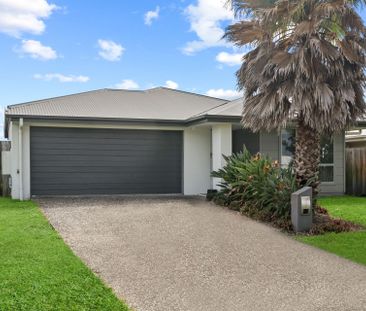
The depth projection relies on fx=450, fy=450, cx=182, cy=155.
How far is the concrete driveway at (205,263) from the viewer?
205 inches

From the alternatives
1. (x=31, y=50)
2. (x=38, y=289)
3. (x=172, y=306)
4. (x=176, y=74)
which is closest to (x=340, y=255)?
(x=172, y=306)

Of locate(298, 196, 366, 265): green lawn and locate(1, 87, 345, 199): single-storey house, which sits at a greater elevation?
locate(1, 87, 345, 199): single-storey house

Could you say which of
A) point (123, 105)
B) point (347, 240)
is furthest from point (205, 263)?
point (123, 105)

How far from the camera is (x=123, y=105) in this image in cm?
1677

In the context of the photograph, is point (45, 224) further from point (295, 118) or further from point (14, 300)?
point (295, 118)

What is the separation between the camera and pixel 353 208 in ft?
41.3

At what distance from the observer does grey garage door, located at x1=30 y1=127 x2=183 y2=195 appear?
14453mm

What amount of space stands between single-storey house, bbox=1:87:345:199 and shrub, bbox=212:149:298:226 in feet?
4.71

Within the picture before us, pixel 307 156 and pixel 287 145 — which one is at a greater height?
pixel 287 145

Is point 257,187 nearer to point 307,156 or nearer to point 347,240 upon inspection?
point 307,156

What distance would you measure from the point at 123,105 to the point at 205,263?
10.9 meters

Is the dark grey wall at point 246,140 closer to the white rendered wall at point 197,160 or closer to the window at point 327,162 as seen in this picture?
the white rendered wall at point 197,160

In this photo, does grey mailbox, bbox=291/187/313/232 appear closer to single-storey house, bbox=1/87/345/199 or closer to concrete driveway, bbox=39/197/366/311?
concrete driveway, bbox=39/197/366/311

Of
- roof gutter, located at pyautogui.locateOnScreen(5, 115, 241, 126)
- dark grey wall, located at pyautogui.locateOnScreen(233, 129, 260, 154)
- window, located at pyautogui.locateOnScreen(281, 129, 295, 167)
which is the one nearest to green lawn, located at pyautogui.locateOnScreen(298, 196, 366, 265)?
window, located at pyautogui.locateOnScreen(281, 129, 295, 167)
